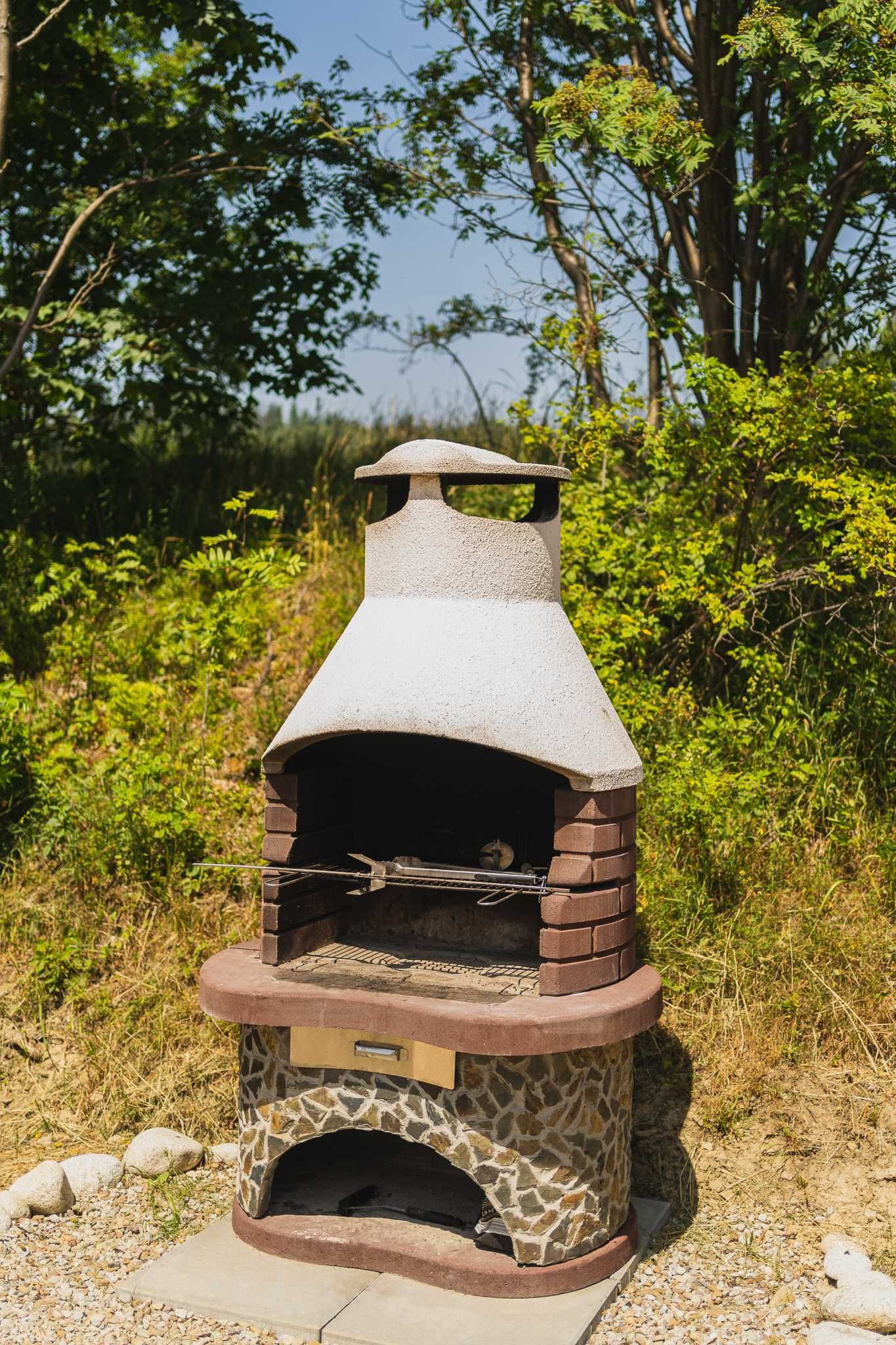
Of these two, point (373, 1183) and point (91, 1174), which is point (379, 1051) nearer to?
point (373, 1183)

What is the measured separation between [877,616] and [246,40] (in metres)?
5.76

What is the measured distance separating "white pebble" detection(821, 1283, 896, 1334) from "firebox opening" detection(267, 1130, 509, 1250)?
1.16 meters

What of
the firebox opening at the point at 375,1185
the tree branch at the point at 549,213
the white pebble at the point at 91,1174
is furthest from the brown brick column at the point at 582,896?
the tree branch at the point at 549,213

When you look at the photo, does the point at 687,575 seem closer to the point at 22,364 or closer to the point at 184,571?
the point at 184,571

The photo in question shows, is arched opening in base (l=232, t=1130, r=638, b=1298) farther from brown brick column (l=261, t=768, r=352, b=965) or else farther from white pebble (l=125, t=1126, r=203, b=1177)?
brown brick column (l=261, t=768, r=352, b=965)

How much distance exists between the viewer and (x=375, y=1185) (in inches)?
189

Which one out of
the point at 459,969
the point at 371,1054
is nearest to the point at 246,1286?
the point at 371,1054

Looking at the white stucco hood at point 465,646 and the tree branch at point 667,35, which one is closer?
the white stucco hood at point 465,646

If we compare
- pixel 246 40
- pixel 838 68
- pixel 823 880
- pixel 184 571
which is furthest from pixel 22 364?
pixel 823 880

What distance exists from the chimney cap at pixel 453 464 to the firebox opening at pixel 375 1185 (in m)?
2.48

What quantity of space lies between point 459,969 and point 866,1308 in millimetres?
1692

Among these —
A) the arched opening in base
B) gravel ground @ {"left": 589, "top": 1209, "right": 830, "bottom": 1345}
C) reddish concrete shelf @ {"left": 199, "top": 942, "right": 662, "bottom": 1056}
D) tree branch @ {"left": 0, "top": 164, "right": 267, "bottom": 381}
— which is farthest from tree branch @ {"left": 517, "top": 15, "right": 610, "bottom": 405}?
gravel ground @ {"left": 589, "top": 1209, "right": 830, "bottom": 1345}

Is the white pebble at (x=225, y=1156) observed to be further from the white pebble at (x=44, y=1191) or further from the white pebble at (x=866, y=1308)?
the white pebble at (x=866, y=1308)

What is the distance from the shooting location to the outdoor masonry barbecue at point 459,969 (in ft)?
13.5
